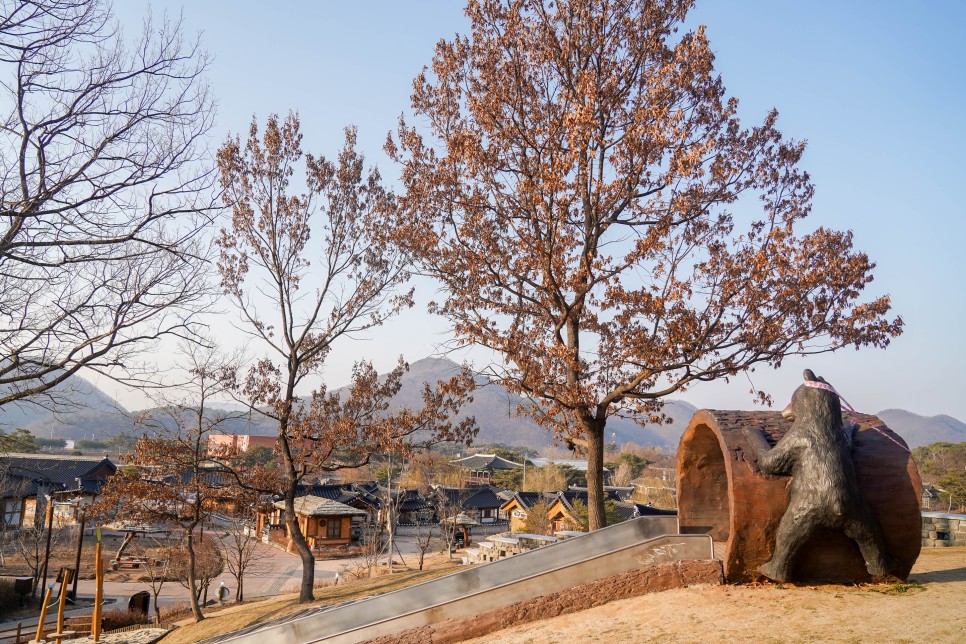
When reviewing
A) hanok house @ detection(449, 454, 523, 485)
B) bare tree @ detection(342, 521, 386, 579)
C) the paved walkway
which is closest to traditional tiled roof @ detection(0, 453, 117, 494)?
the paved walkway

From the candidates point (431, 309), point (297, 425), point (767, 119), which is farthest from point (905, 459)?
point (297, 425)

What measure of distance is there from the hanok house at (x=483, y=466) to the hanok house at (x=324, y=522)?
27032mm

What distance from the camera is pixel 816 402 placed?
645 centimetres

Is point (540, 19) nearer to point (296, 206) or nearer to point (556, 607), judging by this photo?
point (296, 206)

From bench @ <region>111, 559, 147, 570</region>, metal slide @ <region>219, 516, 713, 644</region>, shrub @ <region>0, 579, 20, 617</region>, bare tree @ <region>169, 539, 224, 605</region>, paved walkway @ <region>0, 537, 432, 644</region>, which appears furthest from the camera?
bench @ <region>111, 559, 147, 570</region>

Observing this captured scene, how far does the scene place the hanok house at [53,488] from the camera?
3640 centimetres

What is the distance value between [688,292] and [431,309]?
5025mm

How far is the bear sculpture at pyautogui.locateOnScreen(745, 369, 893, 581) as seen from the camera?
19.6 feet

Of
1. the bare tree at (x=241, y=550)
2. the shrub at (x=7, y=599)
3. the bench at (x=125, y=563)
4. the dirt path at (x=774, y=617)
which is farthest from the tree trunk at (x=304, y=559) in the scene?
the bench at (x=125, y=563)

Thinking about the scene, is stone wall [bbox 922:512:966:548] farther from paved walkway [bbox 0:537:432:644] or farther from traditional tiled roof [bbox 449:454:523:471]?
traditional tiled roof [bbox 449:454:523:471]

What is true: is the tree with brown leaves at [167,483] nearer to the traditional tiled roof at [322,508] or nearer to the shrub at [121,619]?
the shrub at [121,619]

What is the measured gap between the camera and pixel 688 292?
10133mm

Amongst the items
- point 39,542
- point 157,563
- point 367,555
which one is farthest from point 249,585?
point 39,542

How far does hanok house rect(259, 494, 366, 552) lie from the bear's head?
3619 cm
